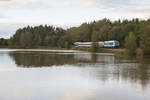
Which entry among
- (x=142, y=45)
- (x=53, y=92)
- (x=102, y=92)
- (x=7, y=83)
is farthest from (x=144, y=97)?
(x=142, y=45)

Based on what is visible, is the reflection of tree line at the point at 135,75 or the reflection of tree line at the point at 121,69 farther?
the reflection of tree line at the point at 121,69

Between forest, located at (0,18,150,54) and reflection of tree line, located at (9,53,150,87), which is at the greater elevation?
forest, located at (0,18,150,54)

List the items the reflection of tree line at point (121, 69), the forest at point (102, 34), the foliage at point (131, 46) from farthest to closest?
the forest at point (102, 34), the foliage at point (131, 46), the reflection of tree line at point (121, 69)

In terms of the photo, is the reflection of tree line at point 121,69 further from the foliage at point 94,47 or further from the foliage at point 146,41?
the foliage at point 94,47

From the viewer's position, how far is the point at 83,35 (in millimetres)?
165500

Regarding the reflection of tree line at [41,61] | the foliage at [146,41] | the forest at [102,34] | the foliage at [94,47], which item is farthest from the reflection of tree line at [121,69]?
the foliage at [94,47]

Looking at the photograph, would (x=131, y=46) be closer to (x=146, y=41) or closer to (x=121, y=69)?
(x=146, y=41)

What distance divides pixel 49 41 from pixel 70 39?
2065 centimetres

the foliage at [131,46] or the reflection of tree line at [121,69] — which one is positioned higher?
the foliage at [131,46]

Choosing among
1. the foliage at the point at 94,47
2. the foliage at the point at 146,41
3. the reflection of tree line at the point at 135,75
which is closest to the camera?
the reflection of tree line at the point at 135,75

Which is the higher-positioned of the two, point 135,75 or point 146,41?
point 146,41

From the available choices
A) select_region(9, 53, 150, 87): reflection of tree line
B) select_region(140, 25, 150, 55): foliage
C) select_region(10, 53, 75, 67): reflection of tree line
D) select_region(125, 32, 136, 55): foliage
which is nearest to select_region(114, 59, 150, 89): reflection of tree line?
select_region(9, 53, 150, 87): reflection of tree line

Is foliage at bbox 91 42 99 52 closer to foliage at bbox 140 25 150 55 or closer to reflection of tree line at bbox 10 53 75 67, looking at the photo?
foliage at bbox 140 25 150 55

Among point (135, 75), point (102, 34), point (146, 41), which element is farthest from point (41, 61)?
point (102, 34)
